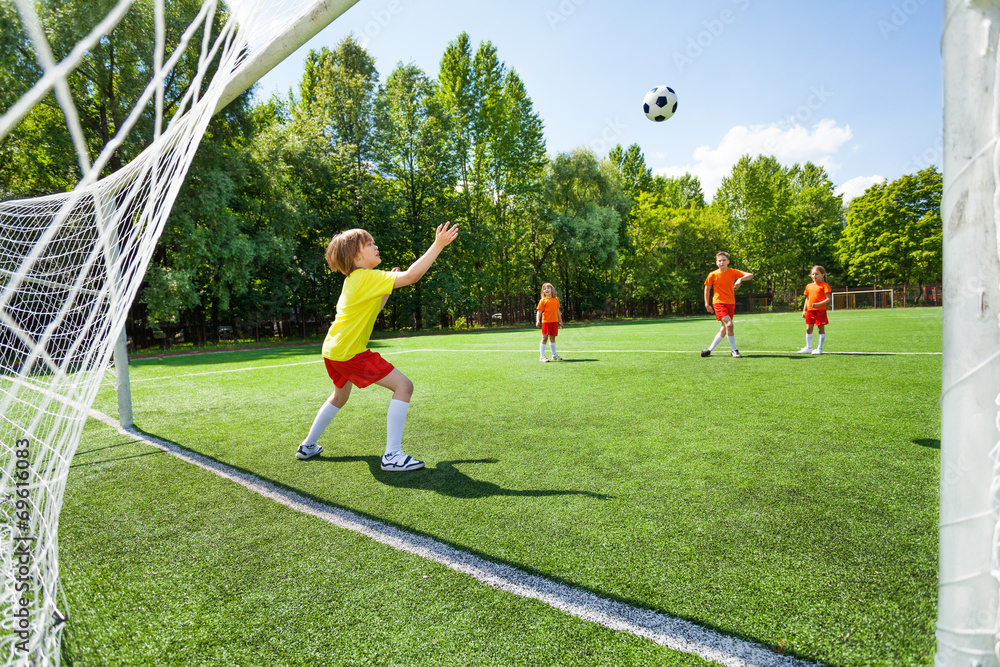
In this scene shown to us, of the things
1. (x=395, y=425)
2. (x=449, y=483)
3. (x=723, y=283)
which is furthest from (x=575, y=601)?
(x=723, y=283)

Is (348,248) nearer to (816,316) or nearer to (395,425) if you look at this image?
(395,425)

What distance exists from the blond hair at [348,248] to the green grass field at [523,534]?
5.23 feet

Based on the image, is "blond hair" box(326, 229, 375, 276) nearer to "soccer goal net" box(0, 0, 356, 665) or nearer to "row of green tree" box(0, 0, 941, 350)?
"soccer goal net" box(0, 0, 356, 665)

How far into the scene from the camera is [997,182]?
43.9 inches

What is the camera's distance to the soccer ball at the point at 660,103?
31.7 feet

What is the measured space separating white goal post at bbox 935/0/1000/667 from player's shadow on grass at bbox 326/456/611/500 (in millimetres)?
2027

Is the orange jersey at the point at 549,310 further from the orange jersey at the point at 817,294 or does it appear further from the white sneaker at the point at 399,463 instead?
the white sneaker at the point at 399,463

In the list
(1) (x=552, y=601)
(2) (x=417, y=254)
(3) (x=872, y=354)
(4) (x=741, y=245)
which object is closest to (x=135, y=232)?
(1) (x=552, y=601)

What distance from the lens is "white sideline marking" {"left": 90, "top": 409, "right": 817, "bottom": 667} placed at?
5.75 feet

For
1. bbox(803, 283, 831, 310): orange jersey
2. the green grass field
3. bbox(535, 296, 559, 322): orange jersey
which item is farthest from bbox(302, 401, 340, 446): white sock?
bbox(803, 283, 831, 310): orange jersey

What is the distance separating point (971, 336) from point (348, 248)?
11.9 feet

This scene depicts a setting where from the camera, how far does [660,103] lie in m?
9.70

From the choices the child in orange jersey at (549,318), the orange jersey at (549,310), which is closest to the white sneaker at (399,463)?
the child in orange jersey at (549,318)

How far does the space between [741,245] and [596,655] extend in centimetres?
5683
